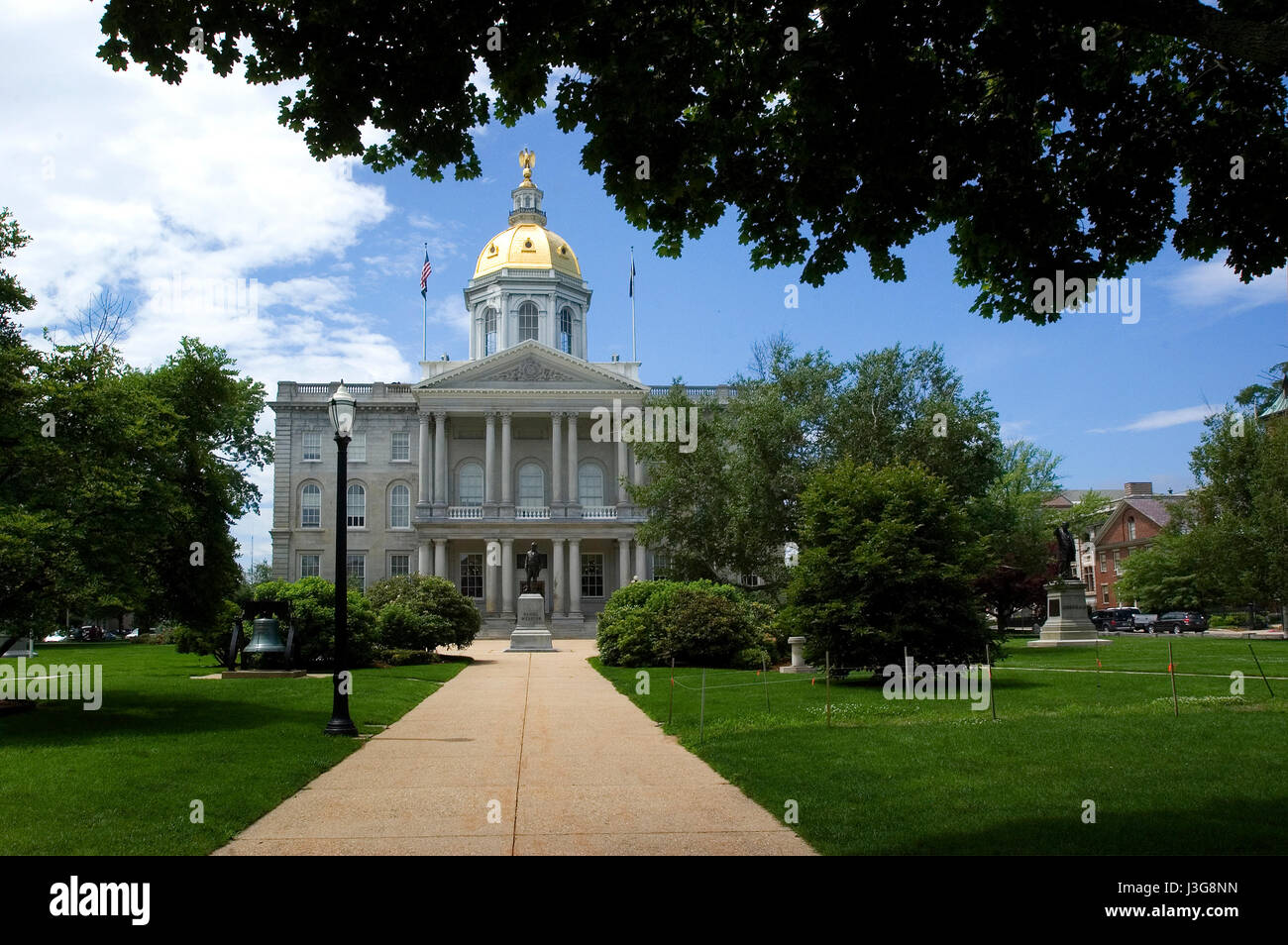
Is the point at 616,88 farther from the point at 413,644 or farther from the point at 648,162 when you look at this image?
the point at 413,644

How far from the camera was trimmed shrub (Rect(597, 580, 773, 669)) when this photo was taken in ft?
94.1

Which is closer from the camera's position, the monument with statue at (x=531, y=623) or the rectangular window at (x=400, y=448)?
the monument with statue at (x=531, y=623)

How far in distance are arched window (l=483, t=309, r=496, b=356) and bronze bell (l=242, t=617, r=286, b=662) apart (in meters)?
51.7

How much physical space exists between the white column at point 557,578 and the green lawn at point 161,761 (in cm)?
4161

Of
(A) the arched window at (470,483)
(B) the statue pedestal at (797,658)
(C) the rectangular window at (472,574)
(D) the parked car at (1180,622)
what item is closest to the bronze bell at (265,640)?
(B) the statue pedestal at (797,658)

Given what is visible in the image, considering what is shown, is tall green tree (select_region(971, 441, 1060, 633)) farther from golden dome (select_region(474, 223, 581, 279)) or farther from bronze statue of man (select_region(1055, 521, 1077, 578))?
golden dome (select_region(474, 223, 581, 279))

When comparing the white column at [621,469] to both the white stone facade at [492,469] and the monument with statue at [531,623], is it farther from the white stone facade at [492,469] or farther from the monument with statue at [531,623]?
the monument with statue at [531,623]

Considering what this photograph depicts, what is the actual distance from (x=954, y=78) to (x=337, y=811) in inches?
321

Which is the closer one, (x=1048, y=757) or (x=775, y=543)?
(x=1048, y=757)

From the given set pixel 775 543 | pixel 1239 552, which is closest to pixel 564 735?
pixel 775 543

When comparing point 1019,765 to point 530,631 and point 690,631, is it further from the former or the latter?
point 530,631

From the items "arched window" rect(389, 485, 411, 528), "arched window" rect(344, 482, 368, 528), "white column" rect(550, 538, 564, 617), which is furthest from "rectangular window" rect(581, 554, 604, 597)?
"arched window" rect(344, 482, 368, 528)

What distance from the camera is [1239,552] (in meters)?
42.5

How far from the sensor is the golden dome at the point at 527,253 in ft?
252
